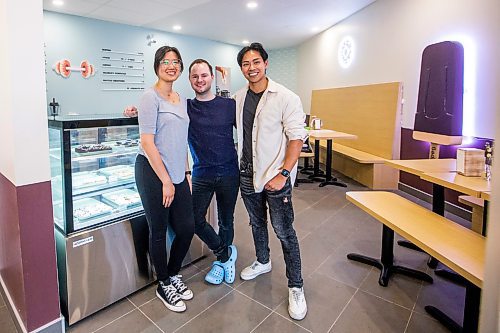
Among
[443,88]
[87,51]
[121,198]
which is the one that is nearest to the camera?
[121,198]

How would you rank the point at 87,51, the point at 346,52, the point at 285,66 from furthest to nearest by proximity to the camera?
the point at 285,66, the point at 346,52, the point at 87,51

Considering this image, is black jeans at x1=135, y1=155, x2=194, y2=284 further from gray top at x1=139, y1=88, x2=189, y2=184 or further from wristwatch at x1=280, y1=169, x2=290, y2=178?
wristwatch at x1=280, y1=169, x2=290, y2=178

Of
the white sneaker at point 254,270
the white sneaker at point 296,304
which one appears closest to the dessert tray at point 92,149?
the white sneaker at point 254,270

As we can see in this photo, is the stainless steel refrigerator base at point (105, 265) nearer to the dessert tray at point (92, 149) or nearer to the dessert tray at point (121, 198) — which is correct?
the dessert tray at point (121, 198)

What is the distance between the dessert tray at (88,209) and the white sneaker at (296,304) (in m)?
1.28

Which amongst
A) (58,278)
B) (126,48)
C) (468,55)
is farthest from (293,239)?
(126,48)

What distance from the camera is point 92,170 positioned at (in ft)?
6.81

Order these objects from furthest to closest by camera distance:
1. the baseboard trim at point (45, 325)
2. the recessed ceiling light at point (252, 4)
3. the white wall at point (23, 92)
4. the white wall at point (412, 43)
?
the recessed ceiling light at point (252, 4), the white wall at point (412, 43), the baseboard trim at point (45, 325), the white wall at point (23, 92)

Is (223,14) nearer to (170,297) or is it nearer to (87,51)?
(87,51)

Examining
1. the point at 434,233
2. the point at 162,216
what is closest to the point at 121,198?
the point at 162,216

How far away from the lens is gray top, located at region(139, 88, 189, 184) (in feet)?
5.56

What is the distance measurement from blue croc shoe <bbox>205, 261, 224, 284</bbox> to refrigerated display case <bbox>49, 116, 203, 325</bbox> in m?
0.37

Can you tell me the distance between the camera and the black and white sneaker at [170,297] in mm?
1949

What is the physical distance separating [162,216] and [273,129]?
82 cm
